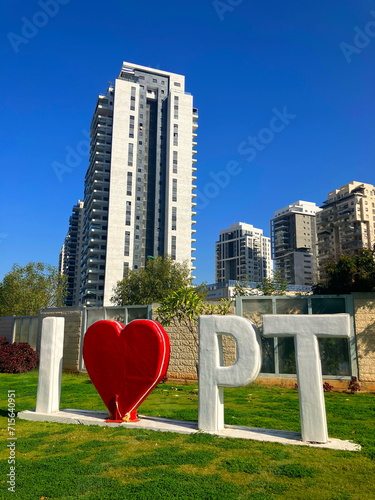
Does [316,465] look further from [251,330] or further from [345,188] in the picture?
[345,188]

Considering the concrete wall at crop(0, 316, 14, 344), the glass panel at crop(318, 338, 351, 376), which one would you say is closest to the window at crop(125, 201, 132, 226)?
the concrete wall at crop(0, 316, 14, 344)

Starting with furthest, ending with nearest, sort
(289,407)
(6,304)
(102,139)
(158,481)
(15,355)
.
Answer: (102,139) → (6,304) → (15,355) → (289,407) → (158,481)

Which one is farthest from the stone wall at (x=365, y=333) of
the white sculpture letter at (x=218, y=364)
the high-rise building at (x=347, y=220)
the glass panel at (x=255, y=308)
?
the high-rise building at (x=347, y=220)

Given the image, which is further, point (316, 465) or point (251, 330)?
point (251, 330)

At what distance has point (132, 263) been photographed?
74.9m

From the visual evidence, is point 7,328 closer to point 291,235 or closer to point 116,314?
point 116,314

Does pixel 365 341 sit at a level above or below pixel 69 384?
above

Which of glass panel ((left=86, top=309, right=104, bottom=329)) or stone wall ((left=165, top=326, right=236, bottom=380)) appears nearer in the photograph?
stone wall ((left=165, top=326, right=236, bottom=380))

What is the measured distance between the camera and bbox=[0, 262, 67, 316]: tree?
3650 cm

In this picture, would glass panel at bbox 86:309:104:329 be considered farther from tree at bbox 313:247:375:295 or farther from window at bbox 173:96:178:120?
window at bbox 173:96:178:120

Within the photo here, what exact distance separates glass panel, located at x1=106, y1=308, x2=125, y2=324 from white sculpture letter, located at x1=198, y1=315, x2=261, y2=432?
8906mm

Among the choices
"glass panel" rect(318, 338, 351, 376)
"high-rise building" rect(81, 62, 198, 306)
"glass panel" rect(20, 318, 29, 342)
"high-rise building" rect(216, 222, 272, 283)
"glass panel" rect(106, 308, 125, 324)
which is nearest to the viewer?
"glass panel" rect(318, 338, 351, 376)

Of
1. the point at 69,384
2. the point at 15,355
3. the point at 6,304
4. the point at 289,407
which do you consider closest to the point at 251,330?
the point at 289,407

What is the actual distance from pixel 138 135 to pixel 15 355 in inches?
2693
